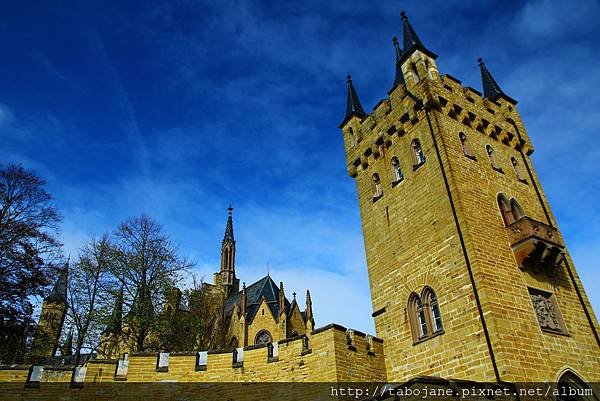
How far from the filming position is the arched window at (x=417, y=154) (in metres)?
14.7

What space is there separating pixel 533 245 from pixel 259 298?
2856 cm

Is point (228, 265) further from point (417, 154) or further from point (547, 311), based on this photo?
point (547, 311)

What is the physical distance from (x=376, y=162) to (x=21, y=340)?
53.5ft

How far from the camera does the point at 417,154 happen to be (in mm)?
15078

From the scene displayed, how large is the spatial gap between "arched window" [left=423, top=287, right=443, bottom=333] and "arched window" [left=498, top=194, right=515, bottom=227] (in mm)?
3444

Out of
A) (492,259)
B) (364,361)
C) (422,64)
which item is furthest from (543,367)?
(422,64)

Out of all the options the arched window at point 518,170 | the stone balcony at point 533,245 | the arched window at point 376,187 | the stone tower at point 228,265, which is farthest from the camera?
the stone tower at point 228,265

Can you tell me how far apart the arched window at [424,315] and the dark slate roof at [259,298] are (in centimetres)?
2229

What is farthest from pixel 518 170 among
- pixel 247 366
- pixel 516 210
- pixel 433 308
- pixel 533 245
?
pixel 247 366

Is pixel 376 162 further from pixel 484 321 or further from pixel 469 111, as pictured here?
pixel 484 321

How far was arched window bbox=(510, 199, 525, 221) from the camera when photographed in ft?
47.4

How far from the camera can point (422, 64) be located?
630 inches

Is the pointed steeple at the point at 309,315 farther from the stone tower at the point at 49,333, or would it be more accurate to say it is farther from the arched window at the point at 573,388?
the arched window at the point at 573,388

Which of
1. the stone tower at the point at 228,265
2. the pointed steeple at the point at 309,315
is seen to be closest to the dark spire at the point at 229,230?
the stone tower at the point at 228,265
